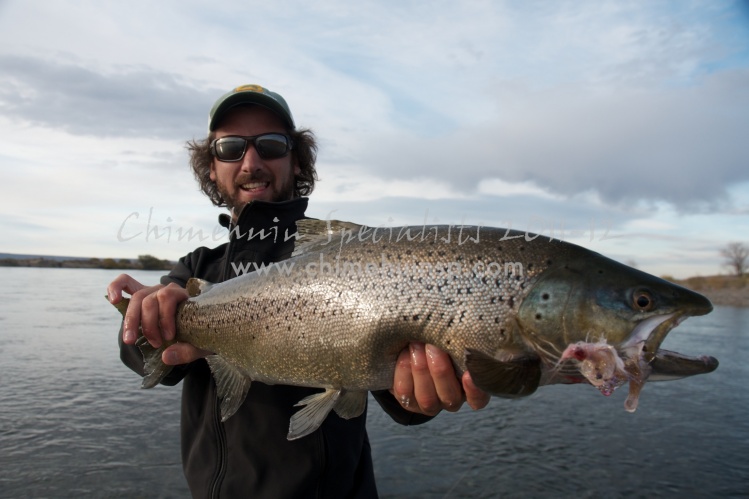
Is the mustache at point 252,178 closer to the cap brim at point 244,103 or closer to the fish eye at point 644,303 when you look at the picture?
the cap brim at point 244,103

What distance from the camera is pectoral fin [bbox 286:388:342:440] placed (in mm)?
2764

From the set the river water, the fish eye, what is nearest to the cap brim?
the fish eye

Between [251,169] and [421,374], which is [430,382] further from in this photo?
[251,169]

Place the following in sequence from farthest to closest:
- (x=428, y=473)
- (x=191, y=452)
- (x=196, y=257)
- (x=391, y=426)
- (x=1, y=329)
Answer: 1. (x=1, y=329)
2. (x=391, y=426)
3. (x=428, y=473)
4. (x=196, y=257)
5. (x=191, y=452)

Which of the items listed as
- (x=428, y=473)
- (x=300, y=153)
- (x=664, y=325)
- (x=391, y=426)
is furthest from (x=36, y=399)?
(x=664, y=325)

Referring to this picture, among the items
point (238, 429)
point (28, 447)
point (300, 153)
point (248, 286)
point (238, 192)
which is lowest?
point (28, 447)

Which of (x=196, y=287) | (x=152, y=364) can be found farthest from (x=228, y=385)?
(x=196, y=287)

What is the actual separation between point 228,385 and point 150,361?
56cm

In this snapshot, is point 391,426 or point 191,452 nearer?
point 191,452

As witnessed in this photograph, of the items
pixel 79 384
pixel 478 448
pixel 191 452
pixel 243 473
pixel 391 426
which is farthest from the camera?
pixel 79 384

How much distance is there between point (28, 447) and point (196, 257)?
585 centimetres

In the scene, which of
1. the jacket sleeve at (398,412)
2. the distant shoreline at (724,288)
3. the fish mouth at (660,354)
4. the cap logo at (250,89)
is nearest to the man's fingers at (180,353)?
the jacket sleeve at (398,412)

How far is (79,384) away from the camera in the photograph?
427 inches

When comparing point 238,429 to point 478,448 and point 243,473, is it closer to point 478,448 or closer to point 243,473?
point 243,473
